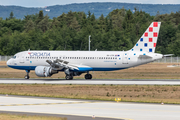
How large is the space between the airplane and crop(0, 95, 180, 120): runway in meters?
19.6

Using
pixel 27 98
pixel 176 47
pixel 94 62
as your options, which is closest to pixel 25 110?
pixel 27 98

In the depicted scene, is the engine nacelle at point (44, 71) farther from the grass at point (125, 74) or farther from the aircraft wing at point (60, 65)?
the grass at point (125, 74)

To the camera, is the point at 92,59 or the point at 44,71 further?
the point at 92,59

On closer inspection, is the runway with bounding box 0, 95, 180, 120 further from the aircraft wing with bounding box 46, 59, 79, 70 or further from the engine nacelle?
the aircraft wing with bounding box 46, 59, 79, 70

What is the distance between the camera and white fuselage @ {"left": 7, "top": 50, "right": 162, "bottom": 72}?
148 ft

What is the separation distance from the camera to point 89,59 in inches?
1834

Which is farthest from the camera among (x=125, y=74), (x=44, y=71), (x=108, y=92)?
(x=125, y=74)

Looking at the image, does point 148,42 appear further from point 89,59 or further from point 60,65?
point 60,65

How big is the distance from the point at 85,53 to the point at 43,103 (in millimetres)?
23652

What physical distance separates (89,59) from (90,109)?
83.3 ft

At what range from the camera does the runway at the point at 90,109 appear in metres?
18.7

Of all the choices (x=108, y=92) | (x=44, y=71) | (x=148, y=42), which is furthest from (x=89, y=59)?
(x=108, y=92)

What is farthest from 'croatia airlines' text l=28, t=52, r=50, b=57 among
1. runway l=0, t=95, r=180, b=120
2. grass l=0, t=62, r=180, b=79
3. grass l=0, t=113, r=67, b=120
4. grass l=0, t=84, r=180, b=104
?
grass l=0, t=113, r=67, b=120

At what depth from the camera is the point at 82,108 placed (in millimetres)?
21859
